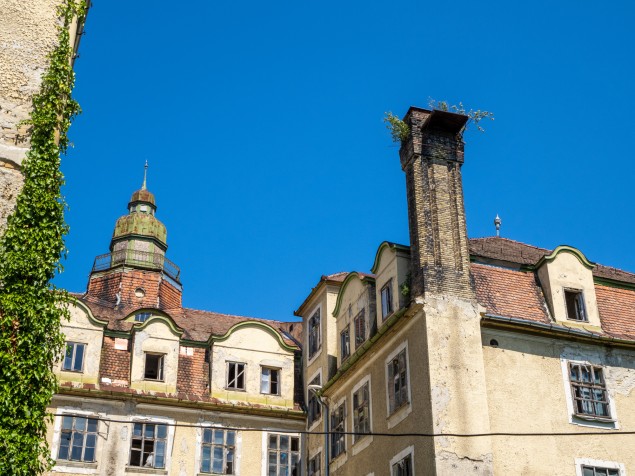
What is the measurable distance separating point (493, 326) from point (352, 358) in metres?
5.44

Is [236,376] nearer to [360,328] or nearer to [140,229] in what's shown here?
[360,328]

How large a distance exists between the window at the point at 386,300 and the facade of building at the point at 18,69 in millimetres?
12264

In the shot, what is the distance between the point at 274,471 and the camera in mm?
30656

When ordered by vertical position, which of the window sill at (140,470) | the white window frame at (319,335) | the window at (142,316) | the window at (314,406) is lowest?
the window sill at (140,470)

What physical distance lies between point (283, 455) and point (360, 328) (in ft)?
20.3

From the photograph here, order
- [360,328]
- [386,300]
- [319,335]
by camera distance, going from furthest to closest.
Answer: [319,335]
[360,328]
[386,300]

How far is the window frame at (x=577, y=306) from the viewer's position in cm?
2502

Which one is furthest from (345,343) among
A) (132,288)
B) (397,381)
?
(132,288)

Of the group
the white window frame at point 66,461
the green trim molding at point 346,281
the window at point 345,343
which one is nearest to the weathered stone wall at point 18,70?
the green trim molding at point 346,281

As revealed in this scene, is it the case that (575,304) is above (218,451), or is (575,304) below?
above

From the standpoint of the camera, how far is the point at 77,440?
28734 mm

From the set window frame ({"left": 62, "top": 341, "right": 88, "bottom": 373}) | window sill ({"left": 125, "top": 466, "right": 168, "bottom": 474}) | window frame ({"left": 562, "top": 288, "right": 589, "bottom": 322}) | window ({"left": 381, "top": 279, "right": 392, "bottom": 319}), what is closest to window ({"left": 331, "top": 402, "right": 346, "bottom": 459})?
window ({"left": 381, "top": 279, "right": 392, "bottom": 319})

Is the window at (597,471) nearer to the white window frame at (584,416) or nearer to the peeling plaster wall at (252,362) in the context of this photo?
the white window frame at (584,416)

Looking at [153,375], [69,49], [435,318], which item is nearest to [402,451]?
[435,318]
